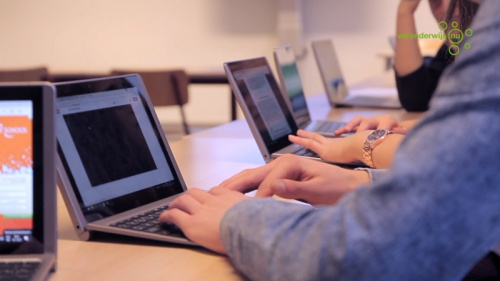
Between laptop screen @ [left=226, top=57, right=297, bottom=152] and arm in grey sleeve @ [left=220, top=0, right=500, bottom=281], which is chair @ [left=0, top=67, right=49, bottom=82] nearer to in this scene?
laptop screen @ [left=226, top=57, right=297, bottom=152]

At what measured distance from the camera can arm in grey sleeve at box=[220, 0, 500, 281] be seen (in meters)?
0.54

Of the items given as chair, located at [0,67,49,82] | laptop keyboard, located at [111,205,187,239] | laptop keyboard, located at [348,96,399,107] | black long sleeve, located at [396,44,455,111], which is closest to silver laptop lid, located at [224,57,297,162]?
laptop keyboard, located at [111,205,187,239]

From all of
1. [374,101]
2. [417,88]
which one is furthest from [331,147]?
[374,101]

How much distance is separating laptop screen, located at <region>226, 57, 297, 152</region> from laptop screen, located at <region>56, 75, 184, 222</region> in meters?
0.37

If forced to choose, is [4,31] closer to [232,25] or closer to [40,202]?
[232,25]

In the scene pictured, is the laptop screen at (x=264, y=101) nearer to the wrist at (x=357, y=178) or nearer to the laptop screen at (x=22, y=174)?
the wrist at (x=357, y=178)

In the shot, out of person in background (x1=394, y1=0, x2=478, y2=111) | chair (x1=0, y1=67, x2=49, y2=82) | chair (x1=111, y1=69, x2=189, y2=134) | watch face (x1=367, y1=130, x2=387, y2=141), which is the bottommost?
chair (x1=111, y1=69, x2=189, y2=134)

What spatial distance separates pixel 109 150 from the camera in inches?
38.9

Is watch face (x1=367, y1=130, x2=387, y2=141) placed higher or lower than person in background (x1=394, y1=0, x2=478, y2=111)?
higher

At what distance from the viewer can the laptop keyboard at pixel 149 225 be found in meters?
0.89

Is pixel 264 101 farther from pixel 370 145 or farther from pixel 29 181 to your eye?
pixel 29 181

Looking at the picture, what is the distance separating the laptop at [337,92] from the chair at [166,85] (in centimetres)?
134

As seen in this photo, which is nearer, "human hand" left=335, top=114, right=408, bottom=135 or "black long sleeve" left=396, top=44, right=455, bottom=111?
"human hand" left=335, top=114, right=408, bottom=135

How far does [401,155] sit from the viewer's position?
58 cm
